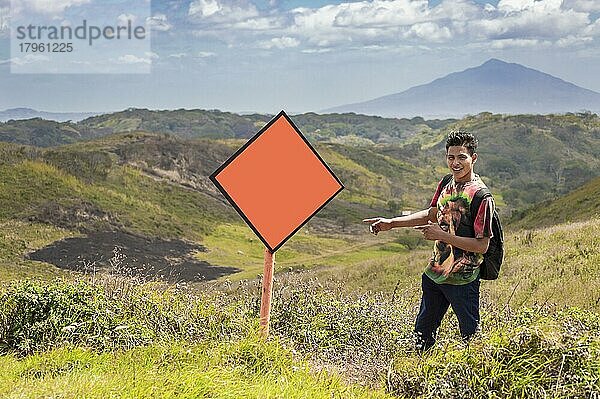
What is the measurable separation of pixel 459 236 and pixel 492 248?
0.28 m

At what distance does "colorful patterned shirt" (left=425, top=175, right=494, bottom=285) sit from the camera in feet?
16.1

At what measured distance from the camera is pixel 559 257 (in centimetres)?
1419

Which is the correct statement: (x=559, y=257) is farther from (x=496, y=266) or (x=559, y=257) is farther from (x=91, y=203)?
(x=91, y=203)

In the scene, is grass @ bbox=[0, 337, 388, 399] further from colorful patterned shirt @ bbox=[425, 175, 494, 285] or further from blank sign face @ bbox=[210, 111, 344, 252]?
colorful patterned shirt @ bbox=[425, 175, 494, 285]

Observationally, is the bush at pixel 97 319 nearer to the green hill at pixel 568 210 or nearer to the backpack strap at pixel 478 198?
the backpack strap at pixel 478 198

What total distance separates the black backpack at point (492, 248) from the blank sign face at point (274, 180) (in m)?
1.14

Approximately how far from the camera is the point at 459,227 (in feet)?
16.6

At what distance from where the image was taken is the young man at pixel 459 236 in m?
4.90

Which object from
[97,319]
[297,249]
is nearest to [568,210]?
[297,249]

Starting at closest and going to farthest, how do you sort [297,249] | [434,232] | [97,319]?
[434,232], [97,319], [297,249]

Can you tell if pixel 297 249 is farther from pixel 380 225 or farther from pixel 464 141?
pixel 464 141

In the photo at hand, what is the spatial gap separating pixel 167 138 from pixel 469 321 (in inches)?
4429

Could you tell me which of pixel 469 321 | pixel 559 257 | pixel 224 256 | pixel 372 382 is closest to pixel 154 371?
pixel 372 382

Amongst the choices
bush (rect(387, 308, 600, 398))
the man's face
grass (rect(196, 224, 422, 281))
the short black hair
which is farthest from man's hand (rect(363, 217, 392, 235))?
grass (rect(196, 224, 422, 281))
